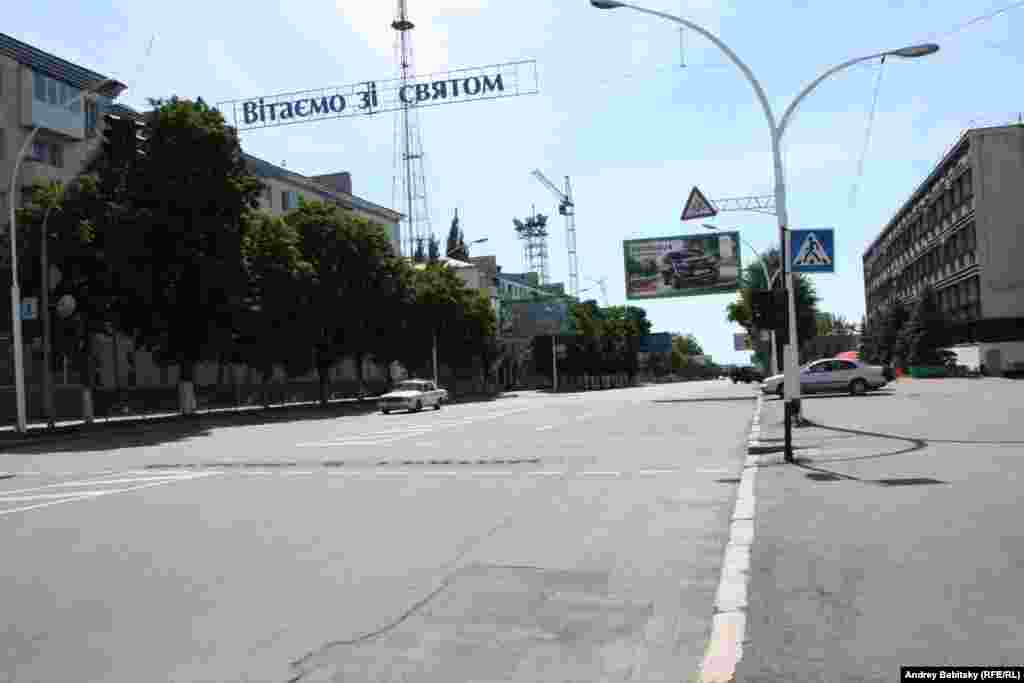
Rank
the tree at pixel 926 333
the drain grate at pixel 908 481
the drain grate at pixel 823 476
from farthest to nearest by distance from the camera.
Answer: the tree at pixel 926 333, the drain grate at pixel 823 476, the drain grate at pixel 908 481

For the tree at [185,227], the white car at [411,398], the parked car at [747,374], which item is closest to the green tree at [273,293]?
the tree at [185,227]

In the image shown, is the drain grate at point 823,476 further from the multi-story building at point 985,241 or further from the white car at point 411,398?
the multi-story building at point 985,241

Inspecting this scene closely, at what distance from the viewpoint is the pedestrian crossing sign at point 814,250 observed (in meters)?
18.5

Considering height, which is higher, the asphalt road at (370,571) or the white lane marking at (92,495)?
the white lane marking at (92,495)

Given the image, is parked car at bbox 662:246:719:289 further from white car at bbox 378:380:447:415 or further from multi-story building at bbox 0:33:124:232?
multi-story building at bbox 0:33:124:232

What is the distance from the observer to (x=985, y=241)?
58812 millimetres

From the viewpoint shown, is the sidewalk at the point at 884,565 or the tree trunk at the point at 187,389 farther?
the tree trunk at the point at 187,389

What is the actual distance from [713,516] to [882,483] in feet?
9.14

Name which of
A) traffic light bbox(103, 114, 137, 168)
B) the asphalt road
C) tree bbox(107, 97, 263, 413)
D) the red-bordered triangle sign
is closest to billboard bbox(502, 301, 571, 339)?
tree bbox(107, 97, 263, 413)

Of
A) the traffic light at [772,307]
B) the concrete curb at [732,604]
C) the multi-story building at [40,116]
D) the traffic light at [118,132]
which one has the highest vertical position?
the multi-story building at [40,116]

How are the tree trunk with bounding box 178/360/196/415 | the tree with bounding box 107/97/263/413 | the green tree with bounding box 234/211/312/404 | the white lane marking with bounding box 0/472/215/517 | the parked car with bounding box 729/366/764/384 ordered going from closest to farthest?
the white lane marking with bounding box 0/472/215/517
the tree with bounding box 107/97/263/413
the tree trunk with bounding box 178/360/196/415
the green tree with bounding box 234/211/312/404
the parked car with bounding box 729/366/764/384

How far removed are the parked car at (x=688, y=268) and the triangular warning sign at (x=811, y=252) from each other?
32.0m

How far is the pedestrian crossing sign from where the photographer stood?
18.5 m

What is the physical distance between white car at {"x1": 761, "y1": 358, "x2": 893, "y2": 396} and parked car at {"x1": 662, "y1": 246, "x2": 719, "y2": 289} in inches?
557
